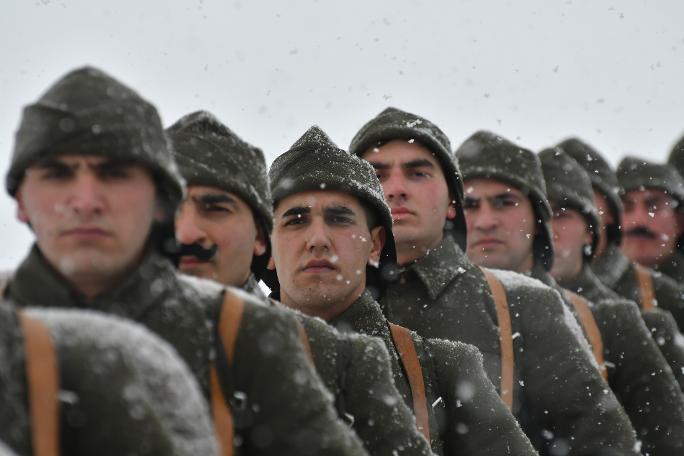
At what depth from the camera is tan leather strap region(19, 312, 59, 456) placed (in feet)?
12.0

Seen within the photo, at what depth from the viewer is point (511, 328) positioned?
27.7 feet

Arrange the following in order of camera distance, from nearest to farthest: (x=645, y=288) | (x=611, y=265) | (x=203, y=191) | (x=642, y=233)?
1. (x=203, y=191)
2. (x=645, y=288)
3. (x=611, y=265)
4. (x=642, y=233)

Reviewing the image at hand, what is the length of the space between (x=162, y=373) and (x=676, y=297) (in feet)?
29.4

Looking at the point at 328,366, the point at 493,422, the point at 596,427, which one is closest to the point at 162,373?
the point at 328,366

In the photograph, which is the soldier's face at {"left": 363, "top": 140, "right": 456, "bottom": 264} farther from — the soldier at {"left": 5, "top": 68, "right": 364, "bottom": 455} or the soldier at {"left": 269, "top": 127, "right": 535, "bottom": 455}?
the soldier at {"left": 5, "top": 68, "right": 364, "bottom": 455}

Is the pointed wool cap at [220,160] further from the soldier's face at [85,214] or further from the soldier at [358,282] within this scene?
the soldier's face at [85,214]

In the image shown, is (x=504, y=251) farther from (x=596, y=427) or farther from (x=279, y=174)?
(x=279, y=174)

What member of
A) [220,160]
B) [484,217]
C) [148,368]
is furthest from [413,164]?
[148,368]

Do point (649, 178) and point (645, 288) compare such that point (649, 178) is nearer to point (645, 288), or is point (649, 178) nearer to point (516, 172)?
point (645, 288)

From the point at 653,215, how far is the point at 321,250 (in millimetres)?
7667

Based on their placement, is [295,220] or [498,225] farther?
[498,225]

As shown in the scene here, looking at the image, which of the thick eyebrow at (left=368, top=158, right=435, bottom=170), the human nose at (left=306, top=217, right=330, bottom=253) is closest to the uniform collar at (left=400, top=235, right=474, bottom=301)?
the thick eyebrow at (left=368, top=158, right=435, bottom=170)

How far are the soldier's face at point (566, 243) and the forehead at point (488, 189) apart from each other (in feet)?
3.86

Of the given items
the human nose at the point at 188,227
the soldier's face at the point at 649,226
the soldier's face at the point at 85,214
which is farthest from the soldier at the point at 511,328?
the soldier's face at the point at 649,226
